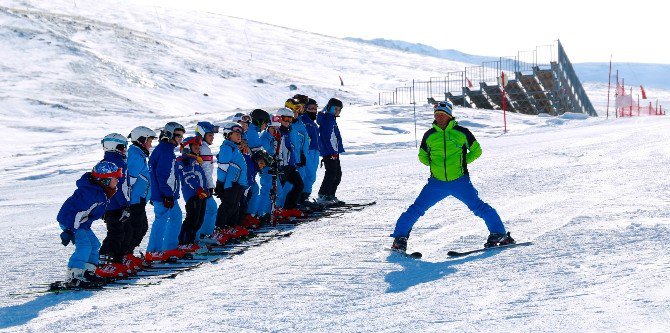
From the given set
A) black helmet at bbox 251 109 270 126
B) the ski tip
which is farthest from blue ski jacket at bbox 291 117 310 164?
the ski tip

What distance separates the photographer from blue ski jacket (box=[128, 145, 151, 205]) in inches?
393

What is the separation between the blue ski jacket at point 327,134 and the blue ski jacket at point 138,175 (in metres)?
4.20

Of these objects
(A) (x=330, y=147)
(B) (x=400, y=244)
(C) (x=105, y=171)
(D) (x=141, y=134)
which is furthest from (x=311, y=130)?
(C) (x=105, y=171)

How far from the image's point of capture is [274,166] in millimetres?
12664

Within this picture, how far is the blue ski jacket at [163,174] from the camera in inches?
406

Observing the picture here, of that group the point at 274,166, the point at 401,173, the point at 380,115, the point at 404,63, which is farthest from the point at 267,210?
the point at 404,63

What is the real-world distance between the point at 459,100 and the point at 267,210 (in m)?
26.9

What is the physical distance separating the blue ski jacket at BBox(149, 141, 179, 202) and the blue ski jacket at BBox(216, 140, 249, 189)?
100 cm

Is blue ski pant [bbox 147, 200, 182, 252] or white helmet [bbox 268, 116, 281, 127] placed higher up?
white helmet [bbox 268, 116, 281, 127]

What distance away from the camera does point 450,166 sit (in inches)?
364

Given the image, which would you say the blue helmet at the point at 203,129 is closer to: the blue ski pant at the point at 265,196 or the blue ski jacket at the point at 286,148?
the blue ski pant at the point at 265,196

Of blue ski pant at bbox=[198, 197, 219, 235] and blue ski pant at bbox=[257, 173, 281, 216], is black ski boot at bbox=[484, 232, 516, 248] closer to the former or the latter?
blue ski pant at bbox=[198, 197, 219, 235]

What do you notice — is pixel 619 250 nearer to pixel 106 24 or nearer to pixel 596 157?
pixel 596 157

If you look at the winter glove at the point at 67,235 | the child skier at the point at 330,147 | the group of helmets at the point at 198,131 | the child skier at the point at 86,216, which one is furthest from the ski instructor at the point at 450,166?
the child skier at the point at 330,147
